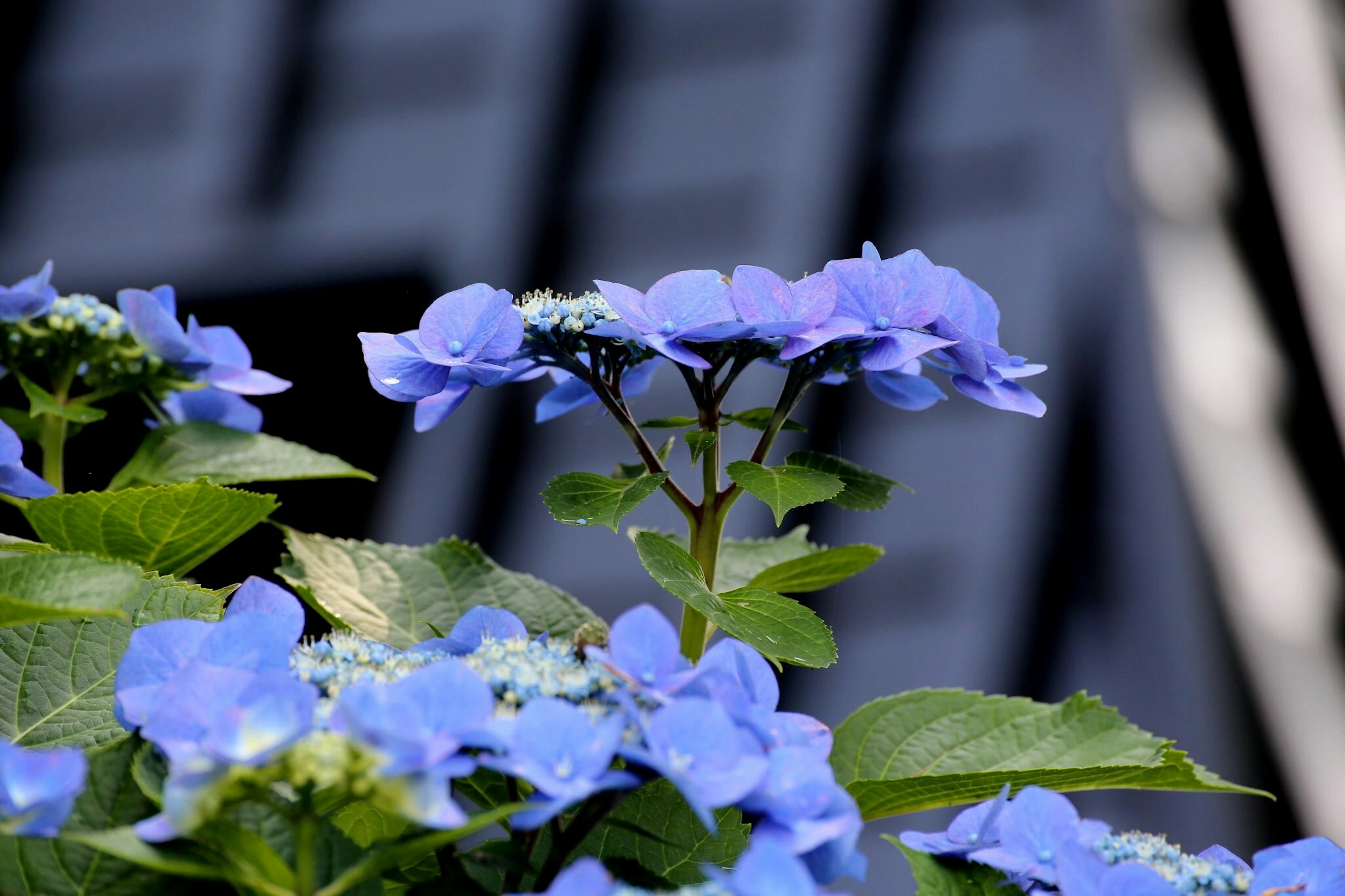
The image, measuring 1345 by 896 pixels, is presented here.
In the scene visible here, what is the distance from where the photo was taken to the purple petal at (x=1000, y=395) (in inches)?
18.5

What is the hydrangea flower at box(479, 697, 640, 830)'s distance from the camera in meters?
0.28

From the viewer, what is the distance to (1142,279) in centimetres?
185

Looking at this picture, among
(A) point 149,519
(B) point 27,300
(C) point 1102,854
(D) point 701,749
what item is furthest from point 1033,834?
Answer: (B) point 27,300

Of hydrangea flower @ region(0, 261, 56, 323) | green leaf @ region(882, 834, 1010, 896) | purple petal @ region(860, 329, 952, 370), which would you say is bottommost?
green leaf @ region(882, 834, 1010, 896)

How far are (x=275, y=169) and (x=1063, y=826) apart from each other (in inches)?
67.4

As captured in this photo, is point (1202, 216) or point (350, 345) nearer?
point (350, 345)

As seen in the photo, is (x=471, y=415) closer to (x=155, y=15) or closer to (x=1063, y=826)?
(x=155, y=15)

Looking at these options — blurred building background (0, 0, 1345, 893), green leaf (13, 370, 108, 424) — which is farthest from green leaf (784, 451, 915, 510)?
blurred building background (0, 0, 1345, 893)

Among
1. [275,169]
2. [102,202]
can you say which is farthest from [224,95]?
[102,202]

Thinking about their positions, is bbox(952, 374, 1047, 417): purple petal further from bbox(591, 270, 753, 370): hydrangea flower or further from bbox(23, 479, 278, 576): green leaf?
bbox(23, 479, 278, 576): green leaf

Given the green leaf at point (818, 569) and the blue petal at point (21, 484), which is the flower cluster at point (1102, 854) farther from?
the blue petal at point (21, 484)

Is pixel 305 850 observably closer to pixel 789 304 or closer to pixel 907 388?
pixel 789 304

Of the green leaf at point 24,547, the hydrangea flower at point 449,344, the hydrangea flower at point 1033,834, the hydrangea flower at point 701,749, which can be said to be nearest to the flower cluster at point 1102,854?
the hydrangea flower at point 1033,834

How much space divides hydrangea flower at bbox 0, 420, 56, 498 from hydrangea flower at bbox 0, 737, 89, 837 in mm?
268
